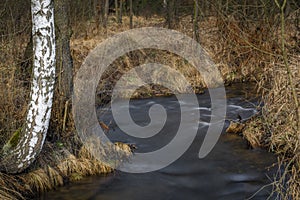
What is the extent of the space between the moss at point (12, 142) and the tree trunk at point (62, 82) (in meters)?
1.02

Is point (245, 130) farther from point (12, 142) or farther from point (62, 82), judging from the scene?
point (12, 142)

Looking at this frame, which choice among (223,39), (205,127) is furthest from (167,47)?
(205,127)

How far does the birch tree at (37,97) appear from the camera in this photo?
4930 millimetres

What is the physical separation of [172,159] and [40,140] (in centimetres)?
270

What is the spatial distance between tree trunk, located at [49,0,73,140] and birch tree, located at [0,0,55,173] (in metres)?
1.14

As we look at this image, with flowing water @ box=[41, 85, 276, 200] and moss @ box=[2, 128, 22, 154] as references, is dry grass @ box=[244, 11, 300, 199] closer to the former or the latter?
flowing water @ box=[41, 85, 276, 200]

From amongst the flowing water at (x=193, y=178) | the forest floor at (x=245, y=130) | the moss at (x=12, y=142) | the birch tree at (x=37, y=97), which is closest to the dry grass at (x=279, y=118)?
the forest floor at (x=245, y=130)

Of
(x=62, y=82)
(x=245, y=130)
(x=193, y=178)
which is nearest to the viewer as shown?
(x=193, y=178)

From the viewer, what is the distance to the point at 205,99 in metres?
11.2

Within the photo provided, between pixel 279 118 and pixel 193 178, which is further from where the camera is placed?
pixel 279 118

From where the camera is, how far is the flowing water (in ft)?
19.1

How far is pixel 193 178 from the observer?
252 inches

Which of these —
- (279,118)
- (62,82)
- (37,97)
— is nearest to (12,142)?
(37,97)

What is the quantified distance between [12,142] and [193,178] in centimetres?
296
